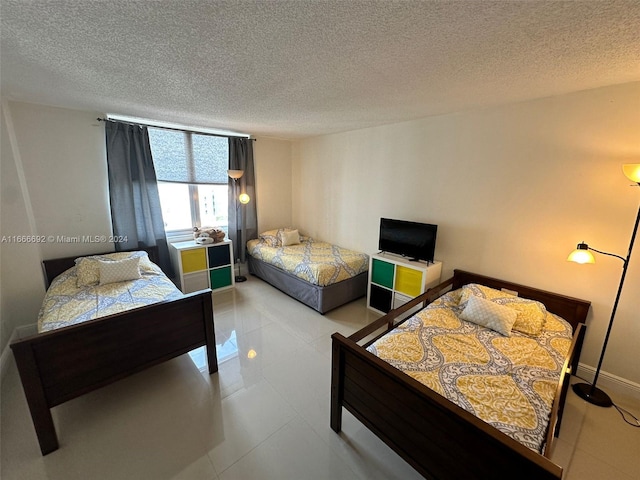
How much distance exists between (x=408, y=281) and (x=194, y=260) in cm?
291

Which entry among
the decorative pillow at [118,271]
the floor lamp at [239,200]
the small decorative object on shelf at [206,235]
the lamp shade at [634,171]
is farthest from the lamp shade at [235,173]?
the lamp shade at [634,171]

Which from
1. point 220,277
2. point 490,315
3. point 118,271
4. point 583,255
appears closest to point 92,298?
point 118,271

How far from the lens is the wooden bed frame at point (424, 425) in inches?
40.3

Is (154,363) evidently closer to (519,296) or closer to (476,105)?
(519,296)

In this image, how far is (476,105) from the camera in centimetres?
253

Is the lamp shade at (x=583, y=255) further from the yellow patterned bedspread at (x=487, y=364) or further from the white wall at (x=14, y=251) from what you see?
the white wall at (x=14, y=251)

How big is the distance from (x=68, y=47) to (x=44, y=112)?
6.52ft

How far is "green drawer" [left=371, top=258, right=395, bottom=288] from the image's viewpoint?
3.24 meters

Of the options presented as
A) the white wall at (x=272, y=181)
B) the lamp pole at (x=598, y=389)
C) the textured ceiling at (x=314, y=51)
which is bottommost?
the lamp pole at (x=598, y=389)

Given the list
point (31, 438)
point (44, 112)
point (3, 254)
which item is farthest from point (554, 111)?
point (3, 254)

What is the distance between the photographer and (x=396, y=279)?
3.18 m

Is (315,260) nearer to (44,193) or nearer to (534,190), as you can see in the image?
(534,190)

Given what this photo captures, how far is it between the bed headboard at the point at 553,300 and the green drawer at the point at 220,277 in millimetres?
3375

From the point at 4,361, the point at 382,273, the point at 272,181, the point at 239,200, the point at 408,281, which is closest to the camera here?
the point at 4,361
